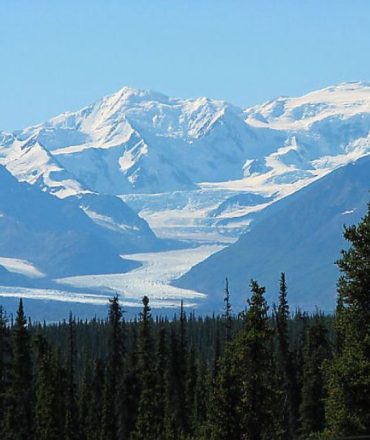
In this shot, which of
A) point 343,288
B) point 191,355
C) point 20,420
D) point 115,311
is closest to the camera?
point 343,288

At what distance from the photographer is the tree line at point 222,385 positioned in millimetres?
47062

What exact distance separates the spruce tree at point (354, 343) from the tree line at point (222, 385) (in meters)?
0.03

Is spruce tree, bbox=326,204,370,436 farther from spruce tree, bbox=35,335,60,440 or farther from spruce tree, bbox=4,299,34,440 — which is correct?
spruce tree, bbox=35,335,60,440

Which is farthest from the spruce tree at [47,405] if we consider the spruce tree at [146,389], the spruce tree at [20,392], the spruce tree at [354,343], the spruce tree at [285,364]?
the spruce tree at [354,343]

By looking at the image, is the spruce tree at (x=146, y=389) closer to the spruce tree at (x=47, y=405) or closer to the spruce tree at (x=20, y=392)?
the spruce tree at (x=47, y=405)

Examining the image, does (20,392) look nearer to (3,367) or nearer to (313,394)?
(3,367)

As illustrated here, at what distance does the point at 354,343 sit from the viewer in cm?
4688

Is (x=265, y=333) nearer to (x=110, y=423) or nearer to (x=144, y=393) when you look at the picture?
(x=144, y=393)

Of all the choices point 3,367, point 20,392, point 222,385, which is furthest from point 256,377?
point 20,392

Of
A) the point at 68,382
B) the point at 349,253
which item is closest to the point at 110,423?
the point at 68,382

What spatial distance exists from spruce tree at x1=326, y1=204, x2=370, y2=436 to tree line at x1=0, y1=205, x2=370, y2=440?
31 mm

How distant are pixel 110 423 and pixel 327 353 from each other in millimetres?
17233

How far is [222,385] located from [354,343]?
1179cm

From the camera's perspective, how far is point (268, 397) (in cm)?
5356
